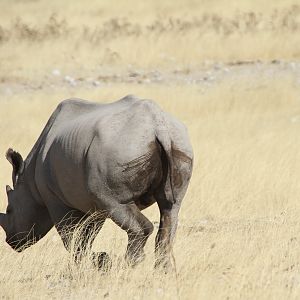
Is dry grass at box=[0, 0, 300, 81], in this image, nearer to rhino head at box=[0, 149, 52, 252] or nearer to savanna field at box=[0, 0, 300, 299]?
savanna field at box=[0, 0, 300, 299]

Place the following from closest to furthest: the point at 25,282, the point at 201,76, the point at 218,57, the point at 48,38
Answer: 1. the point at 25,282
2. the point at 201,76
3. the point at 218,57
4. the point at 48,38

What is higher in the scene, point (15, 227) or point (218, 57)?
point (15, 227)

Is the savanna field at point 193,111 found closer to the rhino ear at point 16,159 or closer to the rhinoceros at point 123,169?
the rhinoceros at point 123,169

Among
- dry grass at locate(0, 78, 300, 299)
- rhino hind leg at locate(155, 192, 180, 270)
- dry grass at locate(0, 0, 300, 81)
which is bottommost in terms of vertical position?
dry grass at locate(0, 0, 300, 81)

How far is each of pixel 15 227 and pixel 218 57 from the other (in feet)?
49.5

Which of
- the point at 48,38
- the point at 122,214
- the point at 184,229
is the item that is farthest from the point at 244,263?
the point at 48,38

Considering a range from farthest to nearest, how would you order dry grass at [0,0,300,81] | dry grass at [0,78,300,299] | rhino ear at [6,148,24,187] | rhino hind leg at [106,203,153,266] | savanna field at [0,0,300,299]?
1. dry grass at [0,0,300,81]
2. rhino ear at [6,148,24,187]
3. rhino hind leg at [106,203,153,266]
4. savanna field at [0,0,300,299]
5. dry grass at [0,78,300,299]

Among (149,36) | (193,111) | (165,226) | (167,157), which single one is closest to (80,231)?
(165,226)

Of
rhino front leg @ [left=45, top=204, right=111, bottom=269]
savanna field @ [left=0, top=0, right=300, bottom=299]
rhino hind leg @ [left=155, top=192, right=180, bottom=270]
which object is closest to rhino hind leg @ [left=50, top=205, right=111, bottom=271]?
rhino front leg @ [left=45, top=204, right=111, bottom=269]

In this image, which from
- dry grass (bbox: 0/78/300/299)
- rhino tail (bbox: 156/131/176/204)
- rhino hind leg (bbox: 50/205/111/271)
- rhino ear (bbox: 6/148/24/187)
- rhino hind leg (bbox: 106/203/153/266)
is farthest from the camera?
rhino ear (bbox: 6/148/24/187)

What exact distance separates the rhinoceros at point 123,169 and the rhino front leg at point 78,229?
0.04ft

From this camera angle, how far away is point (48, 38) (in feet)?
88.5

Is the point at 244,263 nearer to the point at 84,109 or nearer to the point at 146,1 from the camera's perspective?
the point at 84,109

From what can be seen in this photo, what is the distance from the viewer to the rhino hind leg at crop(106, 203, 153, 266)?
7.16 metres
